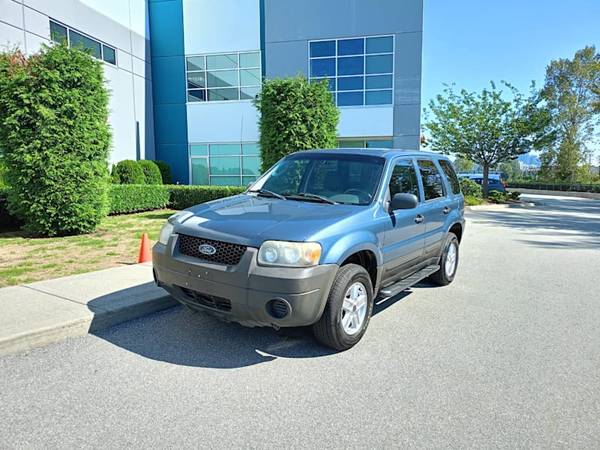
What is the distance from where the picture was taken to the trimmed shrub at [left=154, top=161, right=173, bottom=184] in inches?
852

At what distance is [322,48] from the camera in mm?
20812

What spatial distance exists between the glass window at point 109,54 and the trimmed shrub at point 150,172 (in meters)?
4.62

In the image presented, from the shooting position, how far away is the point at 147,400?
313cm

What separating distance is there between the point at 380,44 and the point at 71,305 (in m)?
19.1

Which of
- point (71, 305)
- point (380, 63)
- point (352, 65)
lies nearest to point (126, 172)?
point (352, 65)

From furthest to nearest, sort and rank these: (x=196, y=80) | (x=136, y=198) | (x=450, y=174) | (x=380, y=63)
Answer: (x=196, y=80), (x=380, y=63), (x=136, y=198), (x=450, y=174)

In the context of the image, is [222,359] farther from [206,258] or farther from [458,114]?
[458,114]

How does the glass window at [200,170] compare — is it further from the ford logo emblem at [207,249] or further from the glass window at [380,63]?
the ford logo emblem at [207,249]

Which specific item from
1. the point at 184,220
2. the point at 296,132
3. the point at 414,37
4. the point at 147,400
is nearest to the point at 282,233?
the point at 184,220

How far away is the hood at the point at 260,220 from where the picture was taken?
3631 millimetres

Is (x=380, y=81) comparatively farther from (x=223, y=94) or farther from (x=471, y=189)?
(x=471, y=189)

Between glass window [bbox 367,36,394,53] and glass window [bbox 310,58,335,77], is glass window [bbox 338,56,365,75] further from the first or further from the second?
glass window [bbox 367,36,394,53]

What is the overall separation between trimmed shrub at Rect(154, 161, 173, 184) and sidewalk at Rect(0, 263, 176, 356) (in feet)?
53.6

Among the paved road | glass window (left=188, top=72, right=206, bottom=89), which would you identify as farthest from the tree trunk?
the paved road
